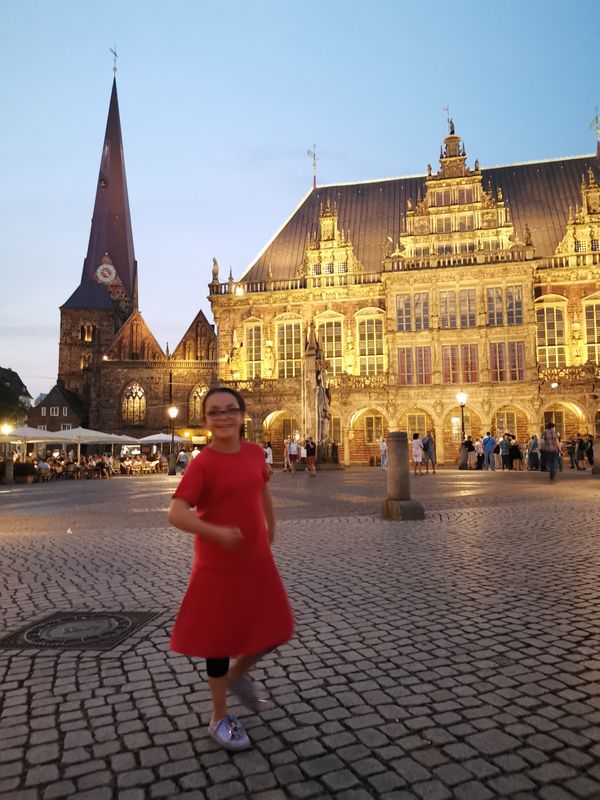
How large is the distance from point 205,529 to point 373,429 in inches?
1388

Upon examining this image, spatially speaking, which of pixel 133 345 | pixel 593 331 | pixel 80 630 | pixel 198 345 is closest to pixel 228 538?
pixel 80 630

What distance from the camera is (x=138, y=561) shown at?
6484mm

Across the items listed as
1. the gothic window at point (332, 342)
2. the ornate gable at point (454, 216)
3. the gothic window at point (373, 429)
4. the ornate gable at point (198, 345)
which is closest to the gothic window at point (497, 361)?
the ornate gable at point (454, 216)

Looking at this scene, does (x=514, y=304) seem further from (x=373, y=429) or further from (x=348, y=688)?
(x=348, y=688)

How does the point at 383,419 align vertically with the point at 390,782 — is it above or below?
above

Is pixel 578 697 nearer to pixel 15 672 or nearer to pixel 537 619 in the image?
pixel 537 619

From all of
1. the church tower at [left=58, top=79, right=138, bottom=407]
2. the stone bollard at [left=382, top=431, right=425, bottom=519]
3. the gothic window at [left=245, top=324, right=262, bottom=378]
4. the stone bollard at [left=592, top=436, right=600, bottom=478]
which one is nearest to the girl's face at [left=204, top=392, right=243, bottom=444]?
the stone bollard at [left=382, top=431, right=425, bottom=519]

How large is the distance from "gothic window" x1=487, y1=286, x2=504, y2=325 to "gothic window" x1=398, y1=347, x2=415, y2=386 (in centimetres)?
509

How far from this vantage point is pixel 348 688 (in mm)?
3068

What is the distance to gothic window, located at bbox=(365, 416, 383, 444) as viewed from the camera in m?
37.1

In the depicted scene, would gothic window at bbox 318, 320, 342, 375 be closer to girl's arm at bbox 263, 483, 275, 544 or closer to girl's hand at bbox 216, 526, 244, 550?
girl's arm at bbox 263, 483, 275, 544

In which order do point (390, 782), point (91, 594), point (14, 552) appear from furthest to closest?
1. point (14, 552)
2. point (91, 594)
3. point (390, 782)

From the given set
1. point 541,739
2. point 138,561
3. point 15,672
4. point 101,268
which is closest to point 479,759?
point 541,739

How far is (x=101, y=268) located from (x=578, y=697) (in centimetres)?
6980
